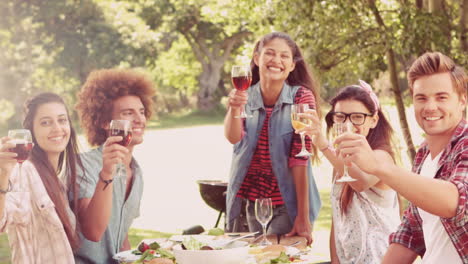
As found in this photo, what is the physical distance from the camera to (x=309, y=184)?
14.3 feet

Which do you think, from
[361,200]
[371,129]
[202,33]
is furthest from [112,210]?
[202,33]

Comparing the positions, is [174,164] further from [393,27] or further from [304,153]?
Result: [304,153]

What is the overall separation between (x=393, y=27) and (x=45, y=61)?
26287mm

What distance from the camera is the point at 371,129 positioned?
151 inches

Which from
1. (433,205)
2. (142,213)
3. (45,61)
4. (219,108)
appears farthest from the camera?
(219,108)

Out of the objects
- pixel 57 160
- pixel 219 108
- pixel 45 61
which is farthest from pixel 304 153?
pixel 219 108

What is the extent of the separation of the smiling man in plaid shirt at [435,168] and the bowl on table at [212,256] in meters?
0.64

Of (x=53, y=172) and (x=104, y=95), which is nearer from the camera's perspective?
(x=53, y=172)

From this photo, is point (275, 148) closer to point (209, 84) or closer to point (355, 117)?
point (355, 117)

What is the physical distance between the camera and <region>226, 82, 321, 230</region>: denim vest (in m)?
4.26

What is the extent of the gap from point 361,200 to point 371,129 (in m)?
0.44

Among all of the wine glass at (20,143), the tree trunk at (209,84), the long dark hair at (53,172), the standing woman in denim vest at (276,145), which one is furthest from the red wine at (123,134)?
the tree trunk at (209,84)

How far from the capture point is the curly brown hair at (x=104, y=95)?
146 inches

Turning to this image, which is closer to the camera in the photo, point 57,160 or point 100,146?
point 57,160
